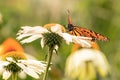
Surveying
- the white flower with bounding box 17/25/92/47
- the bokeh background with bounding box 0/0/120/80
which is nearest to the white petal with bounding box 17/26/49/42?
the white flower with bounding box 17/25/92/47

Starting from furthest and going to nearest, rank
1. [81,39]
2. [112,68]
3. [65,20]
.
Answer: [65,20], [112,68], [81,39]

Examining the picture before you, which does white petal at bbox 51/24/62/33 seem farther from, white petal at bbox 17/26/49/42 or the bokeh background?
the bokeh background

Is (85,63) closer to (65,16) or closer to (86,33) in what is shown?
(86,33)

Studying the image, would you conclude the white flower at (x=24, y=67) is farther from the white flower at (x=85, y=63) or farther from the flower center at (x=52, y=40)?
the white flower at (x=85, y=63)

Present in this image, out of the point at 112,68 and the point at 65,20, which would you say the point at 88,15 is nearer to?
the point at 65,20

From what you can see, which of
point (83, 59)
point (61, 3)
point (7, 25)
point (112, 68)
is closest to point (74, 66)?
point (83, 59)

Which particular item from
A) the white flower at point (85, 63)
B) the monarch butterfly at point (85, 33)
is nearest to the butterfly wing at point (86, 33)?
the monarch butterfly at point (85, 33)
